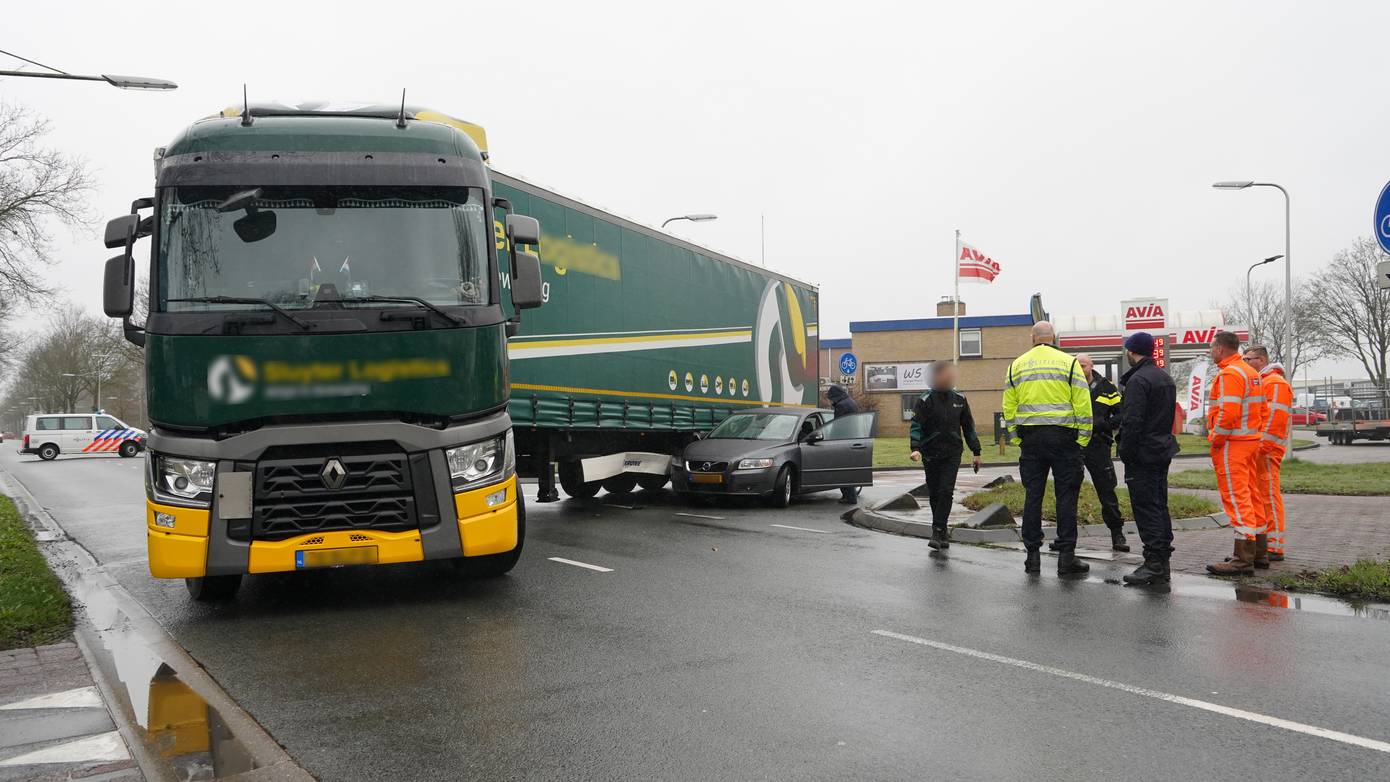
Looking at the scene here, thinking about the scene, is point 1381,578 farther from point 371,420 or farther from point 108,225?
point 108,225

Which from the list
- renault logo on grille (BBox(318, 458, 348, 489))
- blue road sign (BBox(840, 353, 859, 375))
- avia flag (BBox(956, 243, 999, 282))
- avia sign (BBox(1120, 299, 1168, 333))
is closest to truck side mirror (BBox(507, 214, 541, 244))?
renault logo on grille (BBox(318, 458, 348, 489))

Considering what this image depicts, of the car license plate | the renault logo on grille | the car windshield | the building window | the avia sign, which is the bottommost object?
the car license plate

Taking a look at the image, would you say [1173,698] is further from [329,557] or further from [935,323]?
[935,323]

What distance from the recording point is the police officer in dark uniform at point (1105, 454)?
9.47m

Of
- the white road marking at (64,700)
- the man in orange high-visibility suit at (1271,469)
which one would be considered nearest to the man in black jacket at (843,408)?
the man in orange high-visibility suit at (1271,469)

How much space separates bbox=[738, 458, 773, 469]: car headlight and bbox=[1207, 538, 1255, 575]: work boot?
6764 mm

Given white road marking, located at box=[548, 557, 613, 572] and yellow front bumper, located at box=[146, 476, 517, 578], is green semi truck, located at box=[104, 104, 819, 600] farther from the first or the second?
white road marking, located at box=[548, 557, 613, 572]

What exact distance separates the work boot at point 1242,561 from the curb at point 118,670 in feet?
23.2

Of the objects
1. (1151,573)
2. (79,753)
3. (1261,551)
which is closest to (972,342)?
(1261,551)

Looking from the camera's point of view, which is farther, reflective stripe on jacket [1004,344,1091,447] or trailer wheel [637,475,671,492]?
trailer wheel [637,475,671,492]

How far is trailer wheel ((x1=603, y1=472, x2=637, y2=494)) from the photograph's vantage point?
14.3 meters

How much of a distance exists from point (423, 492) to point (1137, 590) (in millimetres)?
5223

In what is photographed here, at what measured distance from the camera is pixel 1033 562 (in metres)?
8.27

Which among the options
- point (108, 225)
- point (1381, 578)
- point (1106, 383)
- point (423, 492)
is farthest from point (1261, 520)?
point (108, 225)
